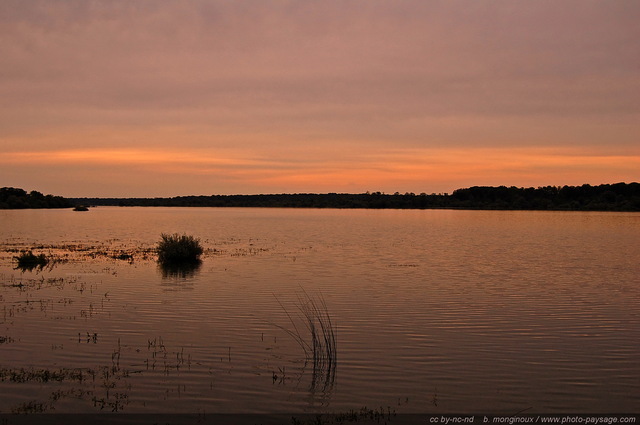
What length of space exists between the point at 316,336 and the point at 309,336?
68cm

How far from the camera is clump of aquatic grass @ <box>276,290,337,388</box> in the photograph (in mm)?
11383

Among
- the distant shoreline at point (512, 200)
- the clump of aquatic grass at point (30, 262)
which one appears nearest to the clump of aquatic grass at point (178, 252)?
the clump of aquatic grass at point (30, 262)

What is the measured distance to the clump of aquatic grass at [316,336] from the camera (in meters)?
11.4

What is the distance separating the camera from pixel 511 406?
31.8 ft

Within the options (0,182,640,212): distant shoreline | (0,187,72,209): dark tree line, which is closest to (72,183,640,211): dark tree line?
(0,182,640,212): distant shoreline

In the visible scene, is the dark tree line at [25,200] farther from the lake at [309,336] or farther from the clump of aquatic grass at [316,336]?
the clump of aquatic grass at [316,336]

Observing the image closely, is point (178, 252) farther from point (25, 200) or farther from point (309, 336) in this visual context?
point (25, 200)

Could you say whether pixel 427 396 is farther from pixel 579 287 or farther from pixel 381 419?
pixel 579 287

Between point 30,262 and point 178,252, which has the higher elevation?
point 178,252

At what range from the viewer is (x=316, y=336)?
13945 millimetres

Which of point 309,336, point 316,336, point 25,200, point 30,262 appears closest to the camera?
point 316,336

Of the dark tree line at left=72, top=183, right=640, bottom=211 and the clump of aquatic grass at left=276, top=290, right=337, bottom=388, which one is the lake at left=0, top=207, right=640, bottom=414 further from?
the dark tree line at left=72, top=183, right=640, bottom=211

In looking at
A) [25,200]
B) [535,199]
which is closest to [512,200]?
[535,199]

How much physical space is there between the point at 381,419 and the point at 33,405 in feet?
18.3
